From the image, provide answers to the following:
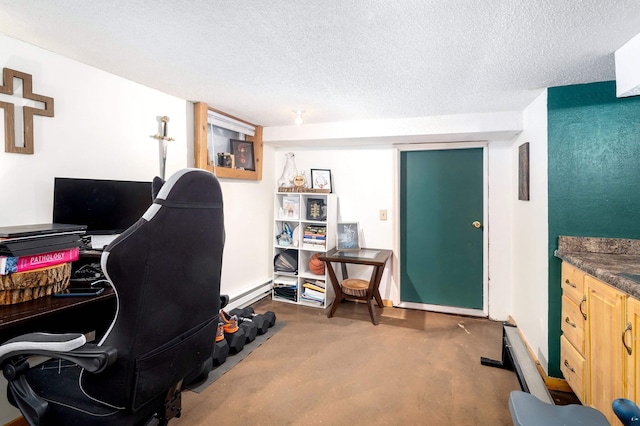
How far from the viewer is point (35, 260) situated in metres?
1.45

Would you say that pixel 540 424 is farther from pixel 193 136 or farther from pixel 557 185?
pixel 193 136

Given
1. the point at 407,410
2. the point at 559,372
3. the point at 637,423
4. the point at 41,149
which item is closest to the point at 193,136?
the point at 41,149

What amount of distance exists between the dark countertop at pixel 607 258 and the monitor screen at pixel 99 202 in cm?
277

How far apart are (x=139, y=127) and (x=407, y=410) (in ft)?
9.02

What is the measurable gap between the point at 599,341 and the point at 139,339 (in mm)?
2085

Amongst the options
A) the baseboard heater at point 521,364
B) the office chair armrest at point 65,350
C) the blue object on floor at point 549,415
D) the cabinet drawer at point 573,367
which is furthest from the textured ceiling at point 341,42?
the baseboard heater at point 521,364

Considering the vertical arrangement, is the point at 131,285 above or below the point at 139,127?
below

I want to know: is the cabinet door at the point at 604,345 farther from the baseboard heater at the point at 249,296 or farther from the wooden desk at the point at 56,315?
the baseboard heater at the point at 249,296

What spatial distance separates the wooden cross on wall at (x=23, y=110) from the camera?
66.7 inches

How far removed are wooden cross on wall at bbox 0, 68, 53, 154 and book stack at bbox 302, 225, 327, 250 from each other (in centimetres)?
255

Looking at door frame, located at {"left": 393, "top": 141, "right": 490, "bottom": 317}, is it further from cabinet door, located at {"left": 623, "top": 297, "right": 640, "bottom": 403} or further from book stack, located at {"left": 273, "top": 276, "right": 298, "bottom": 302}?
cabinet door, located at {"left": 623, "top": 297, "right": 640, "bottom": 403}

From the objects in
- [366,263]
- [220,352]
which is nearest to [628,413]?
[220,352]

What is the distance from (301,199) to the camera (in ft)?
12.5

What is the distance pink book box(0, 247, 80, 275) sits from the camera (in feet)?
4.42
